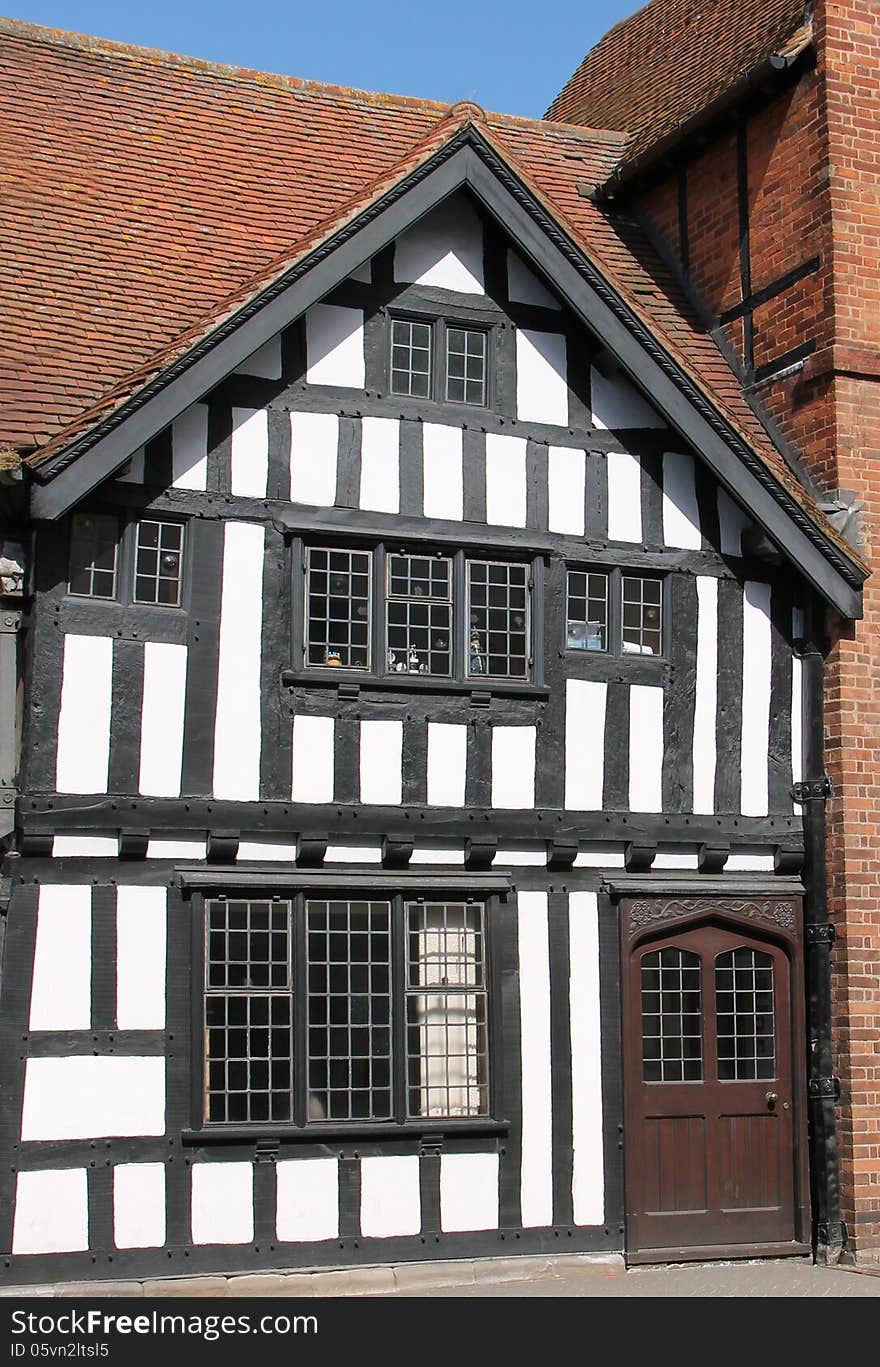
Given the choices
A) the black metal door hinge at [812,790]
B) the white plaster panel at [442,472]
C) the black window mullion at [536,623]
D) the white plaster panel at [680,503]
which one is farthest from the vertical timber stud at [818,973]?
the white plaster panel at [442,472]

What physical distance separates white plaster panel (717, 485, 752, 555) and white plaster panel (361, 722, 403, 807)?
124 inches

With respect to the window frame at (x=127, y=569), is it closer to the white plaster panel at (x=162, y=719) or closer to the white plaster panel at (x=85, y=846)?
the white plaster panel at (x=162, y=719)

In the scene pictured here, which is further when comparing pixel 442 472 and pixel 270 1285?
pixel 442 472

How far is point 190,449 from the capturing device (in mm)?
11914

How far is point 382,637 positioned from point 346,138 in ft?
20.5

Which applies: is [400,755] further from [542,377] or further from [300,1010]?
[542,377]

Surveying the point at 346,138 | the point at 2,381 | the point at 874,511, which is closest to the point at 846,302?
the point at 874,511

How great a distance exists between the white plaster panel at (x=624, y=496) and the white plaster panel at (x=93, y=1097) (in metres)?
5.22

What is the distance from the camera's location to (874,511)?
1378 cm

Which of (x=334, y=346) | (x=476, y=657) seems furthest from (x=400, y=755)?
(x=334, y=346)

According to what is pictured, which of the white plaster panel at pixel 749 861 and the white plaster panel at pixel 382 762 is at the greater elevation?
the white plaster panel at pixel 382 762

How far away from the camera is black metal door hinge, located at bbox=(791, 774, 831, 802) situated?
13.3m

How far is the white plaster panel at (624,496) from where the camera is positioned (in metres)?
13.3

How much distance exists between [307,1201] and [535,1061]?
1.92 m
